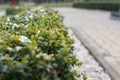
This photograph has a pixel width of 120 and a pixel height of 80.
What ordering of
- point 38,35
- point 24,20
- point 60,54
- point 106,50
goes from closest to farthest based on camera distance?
point 60,54 → point 38,35 → point 24,20 → point 106,50

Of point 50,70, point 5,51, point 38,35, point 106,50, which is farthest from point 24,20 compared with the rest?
point 106,50

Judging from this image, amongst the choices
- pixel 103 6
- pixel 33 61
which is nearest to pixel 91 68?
pixel 33 61

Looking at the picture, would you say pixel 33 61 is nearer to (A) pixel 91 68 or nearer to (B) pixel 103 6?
(A) pixel 91 68

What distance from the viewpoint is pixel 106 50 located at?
754cm

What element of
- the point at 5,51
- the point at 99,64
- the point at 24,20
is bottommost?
the point at 99,64

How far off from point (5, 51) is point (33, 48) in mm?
260

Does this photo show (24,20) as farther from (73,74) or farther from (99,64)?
(73,74)

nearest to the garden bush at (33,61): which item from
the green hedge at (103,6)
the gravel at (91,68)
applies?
the gravel at (91,68)

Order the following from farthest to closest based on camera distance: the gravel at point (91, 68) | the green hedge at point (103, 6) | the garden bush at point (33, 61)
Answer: the green hedge at point (103, 6), the gravel at point (91, 68), the garden bush at point (33, 61)

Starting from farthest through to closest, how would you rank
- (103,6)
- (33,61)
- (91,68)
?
1. (103,6)
2. (91,68)
3. (33,61)

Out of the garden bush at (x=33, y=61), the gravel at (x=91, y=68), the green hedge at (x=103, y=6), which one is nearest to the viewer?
the garden bush at (x=33, y=61)

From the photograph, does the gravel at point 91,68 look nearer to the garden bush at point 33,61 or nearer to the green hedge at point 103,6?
the garden bush at point 33,61

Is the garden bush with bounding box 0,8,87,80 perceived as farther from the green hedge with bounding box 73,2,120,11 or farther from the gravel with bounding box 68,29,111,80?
the green hedge with bounding box 73,2,120,11

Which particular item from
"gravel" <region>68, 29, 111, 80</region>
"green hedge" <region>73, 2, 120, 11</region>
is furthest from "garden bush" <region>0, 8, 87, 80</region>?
"green hedge" <region>73, 2, 120, 11</region>
